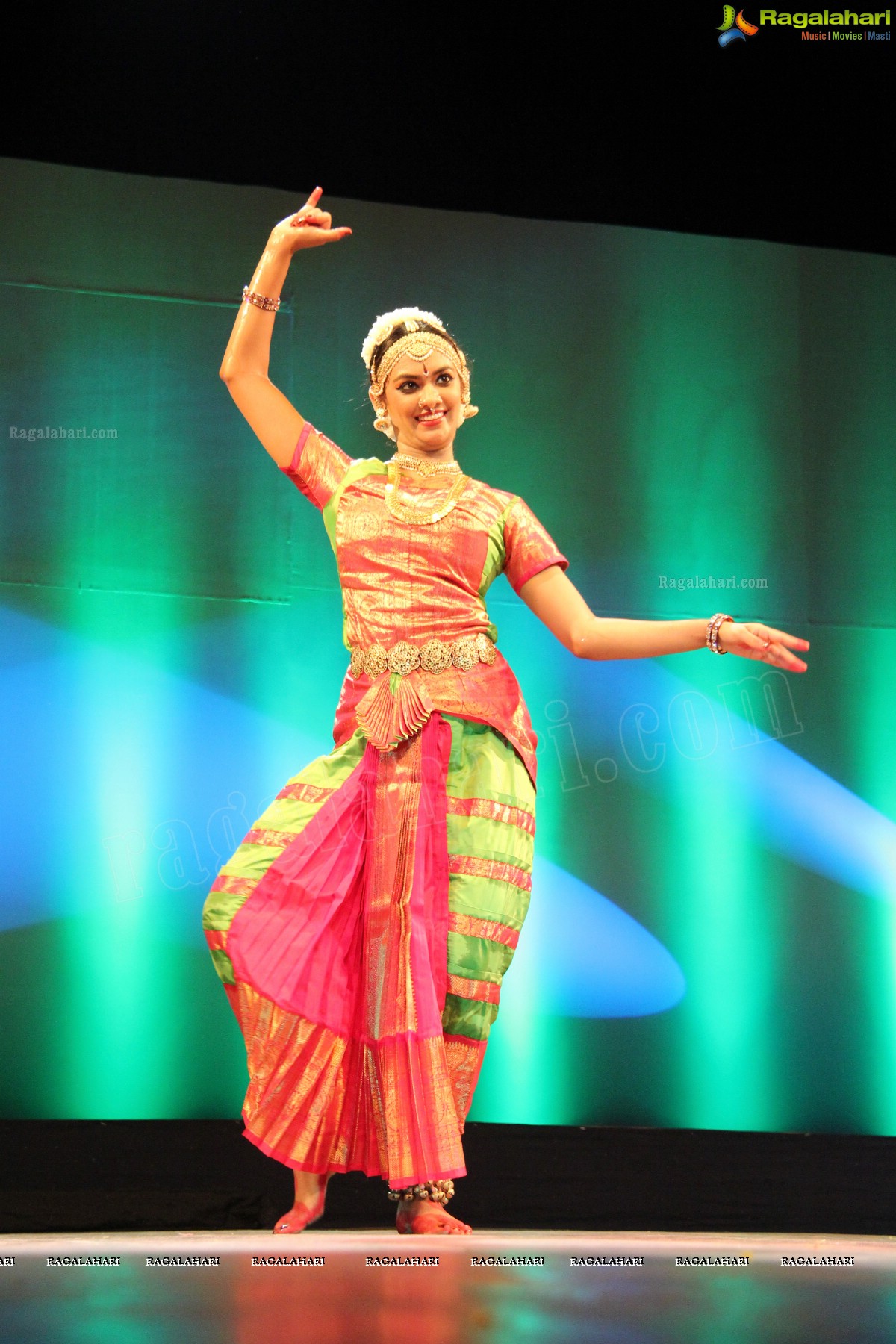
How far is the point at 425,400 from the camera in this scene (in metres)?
2.47

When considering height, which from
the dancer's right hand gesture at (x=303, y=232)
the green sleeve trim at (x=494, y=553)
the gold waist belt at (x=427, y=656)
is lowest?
the gold waist belt at (x=427, y=656)

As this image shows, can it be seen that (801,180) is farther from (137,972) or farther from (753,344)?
(137,972)

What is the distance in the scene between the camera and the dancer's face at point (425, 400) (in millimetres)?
2482

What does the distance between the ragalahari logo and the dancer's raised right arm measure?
1.91 m

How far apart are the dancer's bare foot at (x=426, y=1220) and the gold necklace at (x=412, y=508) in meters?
1.12

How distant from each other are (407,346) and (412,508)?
0.30m

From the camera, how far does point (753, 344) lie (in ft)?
14.0

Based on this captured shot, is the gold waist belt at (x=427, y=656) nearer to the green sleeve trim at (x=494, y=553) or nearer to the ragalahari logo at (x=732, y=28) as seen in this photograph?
the green sleeve trim at (x=494, y=553)

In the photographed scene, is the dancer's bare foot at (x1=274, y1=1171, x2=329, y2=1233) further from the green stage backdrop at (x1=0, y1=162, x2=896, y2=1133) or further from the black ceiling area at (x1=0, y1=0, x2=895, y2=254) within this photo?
the black ceiling area at (x1=0, y1=0, x2=895, y2=254)

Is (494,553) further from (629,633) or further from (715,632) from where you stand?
(715,632)

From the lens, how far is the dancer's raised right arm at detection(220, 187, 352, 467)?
2.41 meters

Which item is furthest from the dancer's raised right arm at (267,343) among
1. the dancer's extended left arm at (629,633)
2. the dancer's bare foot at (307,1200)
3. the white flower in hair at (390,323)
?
the dancer's bare foot at (307,1200)

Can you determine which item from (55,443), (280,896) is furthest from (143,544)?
(280,896)

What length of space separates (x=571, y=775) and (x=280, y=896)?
1.85 meters
